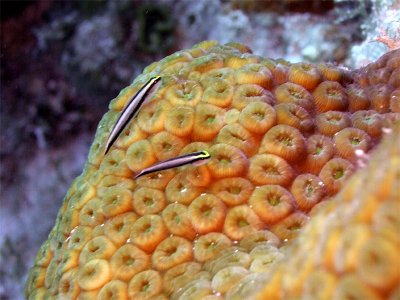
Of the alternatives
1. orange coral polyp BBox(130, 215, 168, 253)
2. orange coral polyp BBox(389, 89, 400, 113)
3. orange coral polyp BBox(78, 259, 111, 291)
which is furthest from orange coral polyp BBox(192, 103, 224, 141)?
orange coral polyp BBox(389, 89, 400, 113)

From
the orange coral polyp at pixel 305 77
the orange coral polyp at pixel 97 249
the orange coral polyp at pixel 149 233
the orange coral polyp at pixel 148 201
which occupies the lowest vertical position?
the orange coral polyp at pixel 149 233

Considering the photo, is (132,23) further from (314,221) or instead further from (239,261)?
(314,221)

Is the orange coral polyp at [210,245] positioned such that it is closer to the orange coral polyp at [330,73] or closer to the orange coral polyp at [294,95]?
the orange coral polyp at [294,95]

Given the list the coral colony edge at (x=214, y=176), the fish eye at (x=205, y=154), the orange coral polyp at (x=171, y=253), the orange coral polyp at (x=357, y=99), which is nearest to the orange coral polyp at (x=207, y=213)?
the coral colony edge at (x=214, y=176)

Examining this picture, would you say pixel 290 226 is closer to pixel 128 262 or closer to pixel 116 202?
pixel 128 262

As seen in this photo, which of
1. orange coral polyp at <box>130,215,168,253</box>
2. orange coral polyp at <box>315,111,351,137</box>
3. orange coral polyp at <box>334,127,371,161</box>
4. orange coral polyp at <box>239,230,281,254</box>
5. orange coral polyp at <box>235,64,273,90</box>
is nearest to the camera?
orange coral polyp at <box>239,230,281,254</box>

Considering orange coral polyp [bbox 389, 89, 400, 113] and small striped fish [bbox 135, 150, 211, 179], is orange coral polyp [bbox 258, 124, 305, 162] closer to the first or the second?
small striped fish [bbox 135, 150, 211, 179]

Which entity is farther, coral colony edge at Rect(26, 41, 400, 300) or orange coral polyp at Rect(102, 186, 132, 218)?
orange coral polyp at Rect(102, 186, 132, 218)
